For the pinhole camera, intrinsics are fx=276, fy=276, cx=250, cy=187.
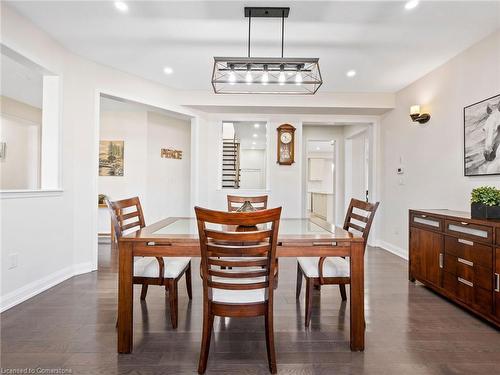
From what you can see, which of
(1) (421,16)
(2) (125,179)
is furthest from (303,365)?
(2) (125,179)

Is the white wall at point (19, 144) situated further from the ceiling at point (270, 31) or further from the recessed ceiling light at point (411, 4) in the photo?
the recessed ceiling light at point (411, 4)

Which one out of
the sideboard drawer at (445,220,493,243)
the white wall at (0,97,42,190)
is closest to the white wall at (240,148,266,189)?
the sideboard drawer at (445,220,493,243)

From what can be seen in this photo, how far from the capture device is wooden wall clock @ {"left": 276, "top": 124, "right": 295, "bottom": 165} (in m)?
4.92

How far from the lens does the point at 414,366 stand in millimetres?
1676

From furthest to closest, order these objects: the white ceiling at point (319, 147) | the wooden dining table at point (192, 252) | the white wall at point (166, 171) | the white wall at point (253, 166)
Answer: the white ceiling at point (319, 147) → the white wall at point (253, 166) → the white wall at point (166, 171) → the wooden dining table at point (192, 252)

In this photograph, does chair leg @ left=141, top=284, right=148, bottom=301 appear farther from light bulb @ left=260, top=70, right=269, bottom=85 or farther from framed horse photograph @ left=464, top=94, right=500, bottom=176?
framed horse photograph @ left=464, top=94, right=500, bottom=176

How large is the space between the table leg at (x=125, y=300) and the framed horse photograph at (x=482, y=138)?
3.29 m

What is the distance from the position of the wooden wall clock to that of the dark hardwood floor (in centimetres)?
266

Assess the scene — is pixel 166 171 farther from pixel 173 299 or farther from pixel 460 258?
pixel 460 258

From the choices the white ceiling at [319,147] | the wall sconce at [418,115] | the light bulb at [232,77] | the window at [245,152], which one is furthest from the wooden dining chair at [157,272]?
the white ceiling at [319,147]

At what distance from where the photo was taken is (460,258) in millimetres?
2414

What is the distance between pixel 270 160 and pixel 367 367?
3735 millimetres

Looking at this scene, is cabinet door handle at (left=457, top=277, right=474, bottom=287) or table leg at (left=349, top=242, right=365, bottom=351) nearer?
table leg at (left=349, top=242, right=365, bottom=351)

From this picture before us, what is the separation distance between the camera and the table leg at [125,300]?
1764 millimetres
